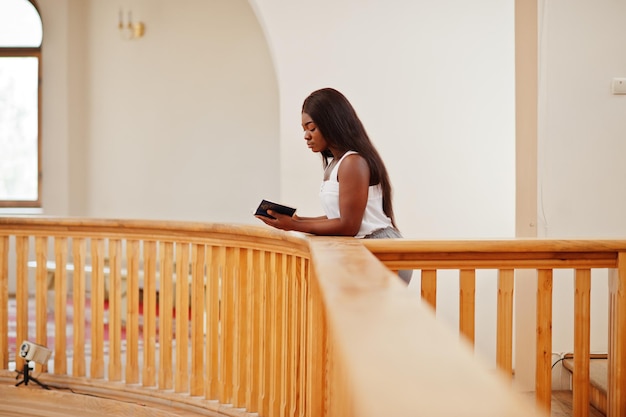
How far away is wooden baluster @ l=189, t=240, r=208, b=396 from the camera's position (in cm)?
384

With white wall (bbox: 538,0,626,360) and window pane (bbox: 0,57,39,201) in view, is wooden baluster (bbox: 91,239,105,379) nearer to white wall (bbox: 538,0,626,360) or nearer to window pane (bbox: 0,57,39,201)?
white wall (bbox: 538,0,626,360)

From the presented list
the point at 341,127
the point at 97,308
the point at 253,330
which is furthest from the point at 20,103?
the point at 341,127

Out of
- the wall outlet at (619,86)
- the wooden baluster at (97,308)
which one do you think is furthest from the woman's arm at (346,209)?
the wooden baluster at (97,308)

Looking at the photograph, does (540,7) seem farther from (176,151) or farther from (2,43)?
(2,43)

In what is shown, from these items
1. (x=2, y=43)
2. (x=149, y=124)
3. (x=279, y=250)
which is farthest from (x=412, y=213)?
(x=2, y=43)

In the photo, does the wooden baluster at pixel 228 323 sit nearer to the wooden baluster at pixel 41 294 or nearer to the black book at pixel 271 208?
the black book at pixel 271 208

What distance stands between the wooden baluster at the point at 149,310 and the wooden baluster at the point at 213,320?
0.40 meters

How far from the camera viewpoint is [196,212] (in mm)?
8531

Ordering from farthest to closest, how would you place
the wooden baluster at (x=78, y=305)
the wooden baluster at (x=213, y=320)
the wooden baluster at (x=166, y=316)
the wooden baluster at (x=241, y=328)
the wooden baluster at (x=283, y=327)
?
the wooden baluster at (x=78, y=305) < the wooden baluster at (x=166, y=316) < the wooden baluster at (x=213, y=320) < the wooden baluster at (x=241, y=328) < the wooden baluster at (x=283, y=327)

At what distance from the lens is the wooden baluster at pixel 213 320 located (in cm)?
370

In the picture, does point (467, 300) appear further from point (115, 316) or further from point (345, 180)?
point (115, 316)

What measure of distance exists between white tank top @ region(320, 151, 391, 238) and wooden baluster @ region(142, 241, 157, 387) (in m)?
1.33

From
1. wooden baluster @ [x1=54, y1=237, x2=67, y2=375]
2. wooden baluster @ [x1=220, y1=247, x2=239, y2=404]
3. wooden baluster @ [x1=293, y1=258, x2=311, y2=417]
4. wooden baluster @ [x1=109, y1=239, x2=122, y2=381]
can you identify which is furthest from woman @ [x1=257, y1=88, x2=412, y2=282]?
wooden baluster @ [x1=54, y1=237, x2=67, y2=375]

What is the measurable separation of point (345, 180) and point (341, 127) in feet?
0.72
